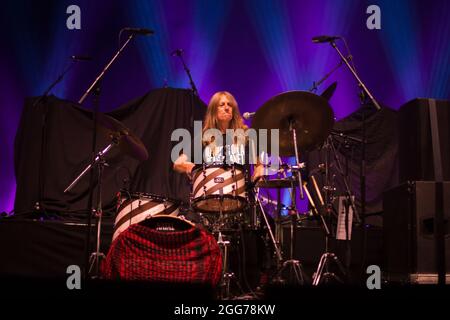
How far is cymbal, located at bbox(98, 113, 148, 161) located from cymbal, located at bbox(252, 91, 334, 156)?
1151mm

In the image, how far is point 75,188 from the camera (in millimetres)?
6316

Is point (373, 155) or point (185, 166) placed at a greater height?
point (373, 155)

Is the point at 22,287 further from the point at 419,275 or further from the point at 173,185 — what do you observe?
the point at 173,185

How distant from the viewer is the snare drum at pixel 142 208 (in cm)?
474

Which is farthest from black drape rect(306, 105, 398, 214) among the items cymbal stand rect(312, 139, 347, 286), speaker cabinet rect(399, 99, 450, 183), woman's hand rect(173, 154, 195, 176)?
woman's hand rect(173, 154, 195, 176)

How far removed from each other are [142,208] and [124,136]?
66 centimetres

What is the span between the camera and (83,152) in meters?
6.51

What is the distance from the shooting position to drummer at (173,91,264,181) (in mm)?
4605

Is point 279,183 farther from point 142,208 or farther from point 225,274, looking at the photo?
point 142,208

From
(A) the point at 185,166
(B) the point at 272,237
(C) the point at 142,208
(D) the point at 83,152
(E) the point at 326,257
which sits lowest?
(E) the point at 326,257

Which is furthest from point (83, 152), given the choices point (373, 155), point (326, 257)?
point (373, 155)

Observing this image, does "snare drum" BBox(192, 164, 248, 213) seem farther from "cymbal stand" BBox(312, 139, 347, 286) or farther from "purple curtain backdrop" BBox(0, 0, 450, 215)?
"purple curtain backdrop" BBox(0, 0, 450, 215)

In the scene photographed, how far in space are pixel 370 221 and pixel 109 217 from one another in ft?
9.97
